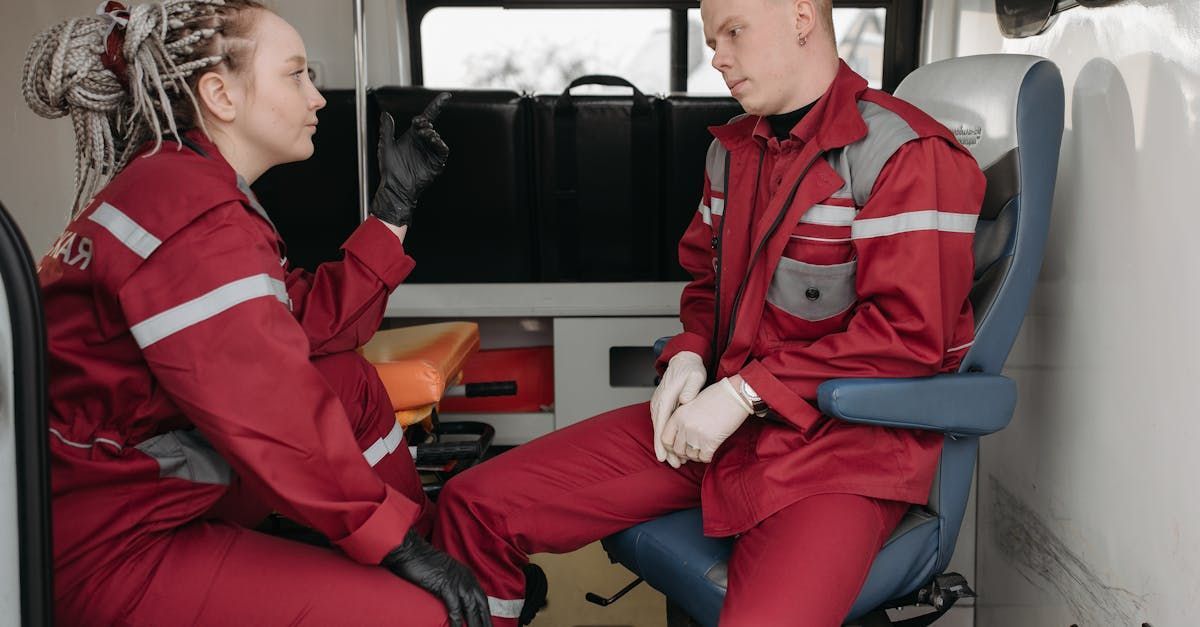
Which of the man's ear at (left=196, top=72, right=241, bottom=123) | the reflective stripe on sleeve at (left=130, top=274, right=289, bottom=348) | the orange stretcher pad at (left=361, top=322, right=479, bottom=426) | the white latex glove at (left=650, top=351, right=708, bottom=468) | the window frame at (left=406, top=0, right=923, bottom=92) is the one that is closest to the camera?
the reflective stripe on sleeve at (left=130, top=274, right=289, bottom=348)

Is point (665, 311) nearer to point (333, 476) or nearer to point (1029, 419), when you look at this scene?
point (1029, 419)

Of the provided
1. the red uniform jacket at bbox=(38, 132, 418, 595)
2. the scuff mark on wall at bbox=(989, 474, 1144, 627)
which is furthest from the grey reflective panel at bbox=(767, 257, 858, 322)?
the red uniform jacket at bbox=(38, 132, 418, 595)

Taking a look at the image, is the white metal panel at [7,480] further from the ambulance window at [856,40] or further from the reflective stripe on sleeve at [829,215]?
the ambulance window at [856,40]

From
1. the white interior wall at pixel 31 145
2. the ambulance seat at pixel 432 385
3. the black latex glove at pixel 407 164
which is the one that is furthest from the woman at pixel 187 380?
Answer: the white interior wall at pixel 31 145

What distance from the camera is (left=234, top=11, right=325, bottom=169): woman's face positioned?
5.00ft

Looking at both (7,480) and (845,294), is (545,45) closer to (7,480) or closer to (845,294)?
(845,294)

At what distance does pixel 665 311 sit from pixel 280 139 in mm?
1588

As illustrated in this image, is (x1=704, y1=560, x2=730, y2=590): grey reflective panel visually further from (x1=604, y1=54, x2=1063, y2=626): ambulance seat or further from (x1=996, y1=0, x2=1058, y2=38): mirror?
(x1=996, y1=0, x2=1058, y2=38): mirror

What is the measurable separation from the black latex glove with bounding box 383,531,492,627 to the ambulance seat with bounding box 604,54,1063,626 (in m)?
0.33

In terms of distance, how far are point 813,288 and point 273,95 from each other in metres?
0.93

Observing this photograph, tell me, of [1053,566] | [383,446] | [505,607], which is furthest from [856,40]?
[505,607]

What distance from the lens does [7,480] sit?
101 centimetres

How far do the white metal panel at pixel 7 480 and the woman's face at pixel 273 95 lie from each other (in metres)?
0.62

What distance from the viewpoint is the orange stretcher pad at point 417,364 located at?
2.42 meters
